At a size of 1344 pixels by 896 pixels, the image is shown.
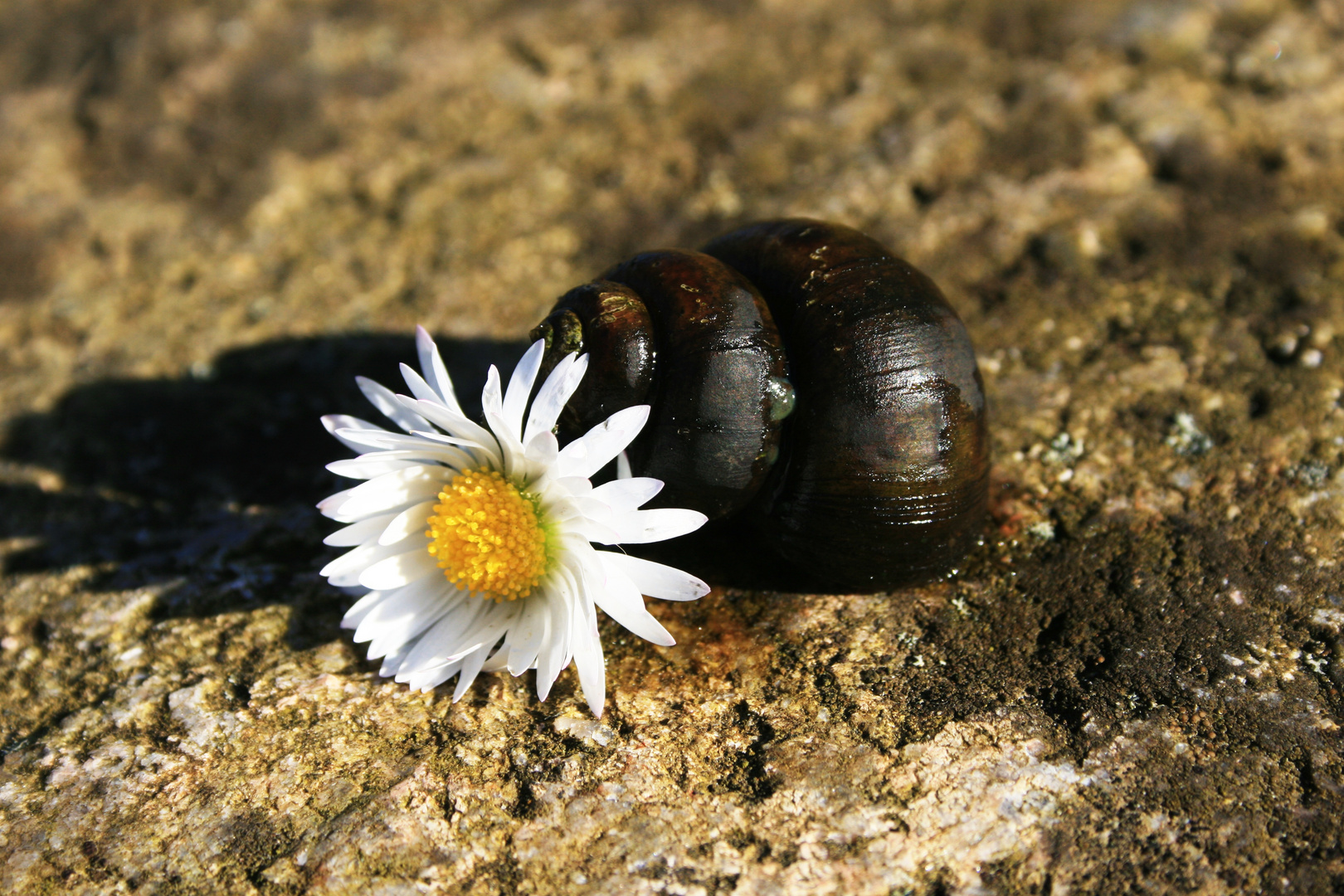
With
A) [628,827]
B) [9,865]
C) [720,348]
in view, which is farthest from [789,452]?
[9,865]

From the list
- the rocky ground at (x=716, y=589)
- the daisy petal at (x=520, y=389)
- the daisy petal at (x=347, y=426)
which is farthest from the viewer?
the daisy petal at (x=347, y=426)

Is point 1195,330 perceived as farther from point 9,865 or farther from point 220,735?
point 9,865

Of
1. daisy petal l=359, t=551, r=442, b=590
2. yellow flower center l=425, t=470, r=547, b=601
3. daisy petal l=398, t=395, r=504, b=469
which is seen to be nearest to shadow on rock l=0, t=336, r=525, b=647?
daisy petal l=359, t=551, r=442, b=590

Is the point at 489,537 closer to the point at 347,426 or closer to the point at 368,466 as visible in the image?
the point at 368,466

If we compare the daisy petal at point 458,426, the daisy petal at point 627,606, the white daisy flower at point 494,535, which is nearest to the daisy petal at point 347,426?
the white daisy flower at point 494,535

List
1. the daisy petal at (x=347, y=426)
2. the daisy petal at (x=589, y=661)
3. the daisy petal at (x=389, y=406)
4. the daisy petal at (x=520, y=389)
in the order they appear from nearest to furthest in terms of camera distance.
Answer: the daisy petal at (x=589, y=661), the daisy petal at (x=520, y=389), the daisy petal at (x=347, y=426), the daisy petal at (x=389, y=406)

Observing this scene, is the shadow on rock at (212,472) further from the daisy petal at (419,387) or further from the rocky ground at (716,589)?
the daisy petal at (419,387)

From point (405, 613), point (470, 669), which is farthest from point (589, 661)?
point (405, 613)

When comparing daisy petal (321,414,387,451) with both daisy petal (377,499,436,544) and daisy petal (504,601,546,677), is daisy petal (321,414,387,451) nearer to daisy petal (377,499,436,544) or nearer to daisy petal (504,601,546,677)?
daisy petal (377,499,436,544)
